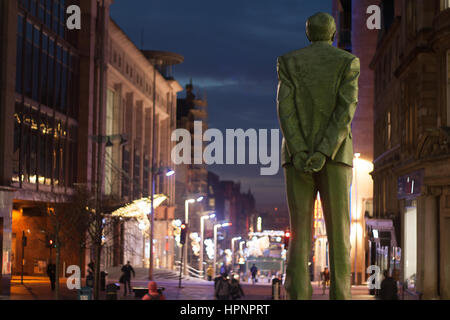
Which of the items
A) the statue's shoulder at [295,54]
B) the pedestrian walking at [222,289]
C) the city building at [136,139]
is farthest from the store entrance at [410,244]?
the statue's shoulder at [295,54]

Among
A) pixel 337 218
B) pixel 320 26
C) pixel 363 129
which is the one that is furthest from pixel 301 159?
pixel 363 129

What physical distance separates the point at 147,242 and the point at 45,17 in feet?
133

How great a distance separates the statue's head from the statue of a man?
0.27 metres

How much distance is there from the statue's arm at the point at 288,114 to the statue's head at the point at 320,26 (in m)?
0.69

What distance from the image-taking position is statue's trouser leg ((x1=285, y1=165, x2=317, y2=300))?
11.6m

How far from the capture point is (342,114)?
1137cm

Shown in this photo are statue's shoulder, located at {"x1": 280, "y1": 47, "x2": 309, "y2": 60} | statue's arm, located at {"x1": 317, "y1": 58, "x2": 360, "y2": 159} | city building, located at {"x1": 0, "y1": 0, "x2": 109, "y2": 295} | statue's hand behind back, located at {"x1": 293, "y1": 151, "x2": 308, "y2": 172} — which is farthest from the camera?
city building, located at {"x1": 0, "y1": 0, "x2": 109, "y2": 295}

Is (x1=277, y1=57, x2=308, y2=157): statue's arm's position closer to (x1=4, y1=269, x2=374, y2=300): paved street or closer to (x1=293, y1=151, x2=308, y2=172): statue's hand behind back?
(x1=293, y1=151, x2=308, y2=172): statue's hand behind back

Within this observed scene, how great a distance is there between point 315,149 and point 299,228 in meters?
1.25

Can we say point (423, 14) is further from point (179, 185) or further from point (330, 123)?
point (179, 185)

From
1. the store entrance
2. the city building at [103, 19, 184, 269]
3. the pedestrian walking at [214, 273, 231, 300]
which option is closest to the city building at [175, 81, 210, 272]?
the city building at [103, 19, 184, 269]

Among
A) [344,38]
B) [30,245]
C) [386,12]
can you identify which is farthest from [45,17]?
[344,38]

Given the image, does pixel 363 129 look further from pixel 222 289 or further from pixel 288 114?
pixel 288 114
